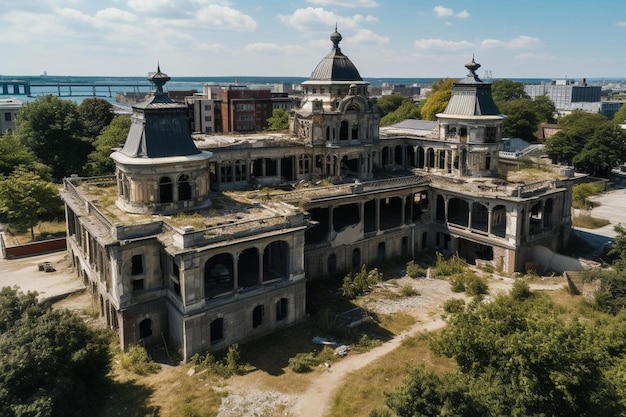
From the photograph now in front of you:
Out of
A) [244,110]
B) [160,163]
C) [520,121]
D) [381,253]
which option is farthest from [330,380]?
[244,110]

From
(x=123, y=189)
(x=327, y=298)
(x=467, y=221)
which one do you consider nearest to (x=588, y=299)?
(x=467, y=221)

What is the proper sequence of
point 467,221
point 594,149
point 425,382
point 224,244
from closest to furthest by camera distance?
point 425,382
point 224,244
point 467,221
point 594,149

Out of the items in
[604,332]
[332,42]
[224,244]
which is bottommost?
[604,332]

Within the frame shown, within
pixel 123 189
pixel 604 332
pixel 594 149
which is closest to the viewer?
pixel 604 332

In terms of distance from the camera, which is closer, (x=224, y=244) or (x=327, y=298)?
(x=224, y=244)

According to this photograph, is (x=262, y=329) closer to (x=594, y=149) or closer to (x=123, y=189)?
(x=123, y=189)

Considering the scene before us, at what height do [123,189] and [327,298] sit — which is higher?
[123,189]
